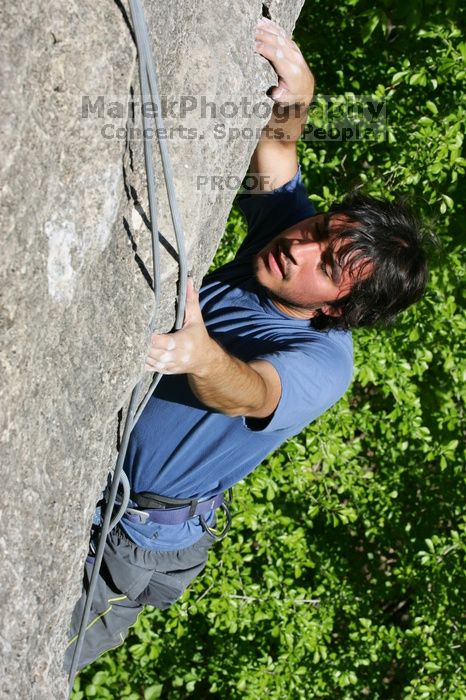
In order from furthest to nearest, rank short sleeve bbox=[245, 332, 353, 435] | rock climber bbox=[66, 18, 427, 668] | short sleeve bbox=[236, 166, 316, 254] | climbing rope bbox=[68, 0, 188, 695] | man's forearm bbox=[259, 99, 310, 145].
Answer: short sleeve bbox=[236, 166, 316, 254] < man's forearm bbox=[259, 99, 310, 145] < rock climber bbox=[66, 18, 427, 668] < short sleeve bbox=[245, 332, 353, 435] < climbing rope bbox=[68, 0, 188, 695]

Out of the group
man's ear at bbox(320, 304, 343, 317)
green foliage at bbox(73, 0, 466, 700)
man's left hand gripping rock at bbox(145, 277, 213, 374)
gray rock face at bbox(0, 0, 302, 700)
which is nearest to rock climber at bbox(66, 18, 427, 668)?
man's ear at bbox(320, 304, 343, 317)

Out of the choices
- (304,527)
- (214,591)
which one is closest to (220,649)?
(214,591)

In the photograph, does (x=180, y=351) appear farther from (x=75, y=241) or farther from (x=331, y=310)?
(x=331, y=310)

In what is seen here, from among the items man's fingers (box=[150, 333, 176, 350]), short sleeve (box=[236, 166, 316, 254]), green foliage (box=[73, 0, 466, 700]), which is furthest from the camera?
green foliage (box=[73, 0, 466, 700])

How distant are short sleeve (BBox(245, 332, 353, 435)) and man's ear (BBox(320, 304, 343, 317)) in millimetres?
113

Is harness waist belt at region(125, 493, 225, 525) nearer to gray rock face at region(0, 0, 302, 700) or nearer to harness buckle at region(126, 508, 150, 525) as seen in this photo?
harness buckle at region(126, 508, 150, 525)

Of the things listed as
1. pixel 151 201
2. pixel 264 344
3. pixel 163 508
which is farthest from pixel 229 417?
pixel 151 201

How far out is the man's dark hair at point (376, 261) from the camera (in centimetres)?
257

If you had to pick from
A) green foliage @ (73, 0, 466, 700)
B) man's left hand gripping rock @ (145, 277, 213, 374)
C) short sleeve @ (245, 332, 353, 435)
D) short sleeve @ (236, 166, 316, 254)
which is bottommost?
green foliage @ (73, 0, 466, 700)

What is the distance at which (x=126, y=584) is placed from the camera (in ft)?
9.04

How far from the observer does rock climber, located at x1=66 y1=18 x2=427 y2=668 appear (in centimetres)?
237

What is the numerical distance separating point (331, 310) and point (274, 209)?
0.50m

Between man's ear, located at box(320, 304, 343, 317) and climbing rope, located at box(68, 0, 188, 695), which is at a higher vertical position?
climbing rope, located at box(68, 0, 188, 695)

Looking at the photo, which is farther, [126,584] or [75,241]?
[126,584]
